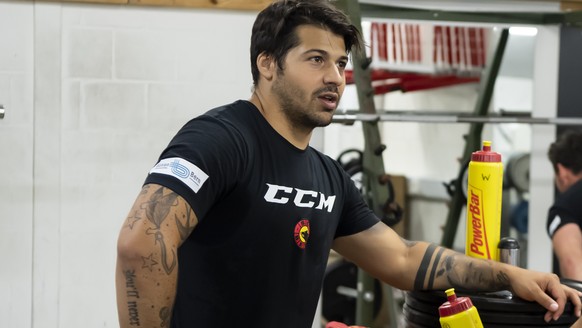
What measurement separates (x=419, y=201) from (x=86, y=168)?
166 inches

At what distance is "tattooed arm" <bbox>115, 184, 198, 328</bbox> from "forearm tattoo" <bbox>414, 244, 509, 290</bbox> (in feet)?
2.35

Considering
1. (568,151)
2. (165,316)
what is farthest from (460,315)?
(568,151)

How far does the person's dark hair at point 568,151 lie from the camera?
3.61 meters

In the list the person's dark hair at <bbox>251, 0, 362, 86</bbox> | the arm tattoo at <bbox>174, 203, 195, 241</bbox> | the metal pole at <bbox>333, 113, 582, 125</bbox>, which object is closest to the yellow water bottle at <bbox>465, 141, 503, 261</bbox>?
the person's dark hair at <bbox>251, 0, 362, 86</bbox>

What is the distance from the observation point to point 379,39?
6.03m

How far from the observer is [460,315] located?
1664 millimetres

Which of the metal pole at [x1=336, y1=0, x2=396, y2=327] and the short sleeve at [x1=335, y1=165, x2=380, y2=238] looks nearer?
the short sleeve at [x1=335, y1=165, x2=380, y2=238]

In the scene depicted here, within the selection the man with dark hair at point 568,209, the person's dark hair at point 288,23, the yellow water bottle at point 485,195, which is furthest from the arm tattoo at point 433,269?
the man with dark hair at point 568,209

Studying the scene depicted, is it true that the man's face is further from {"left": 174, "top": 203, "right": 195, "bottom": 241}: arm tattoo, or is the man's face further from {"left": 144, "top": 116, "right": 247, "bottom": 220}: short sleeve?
{"left": 174, "top": 203, "right": 195, "bottom": 241}: arm tattoo

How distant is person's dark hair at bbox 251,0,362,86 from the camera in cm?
200

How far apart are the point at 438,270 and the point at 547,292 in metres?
0.30

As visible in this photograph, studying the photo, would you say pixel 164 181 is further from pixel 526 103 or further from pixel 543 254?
pixel 526 103

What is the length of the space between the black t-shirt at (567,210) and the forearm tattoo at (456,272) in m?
1.49

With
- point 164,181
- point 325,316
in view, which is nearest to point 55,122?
point 164,181
